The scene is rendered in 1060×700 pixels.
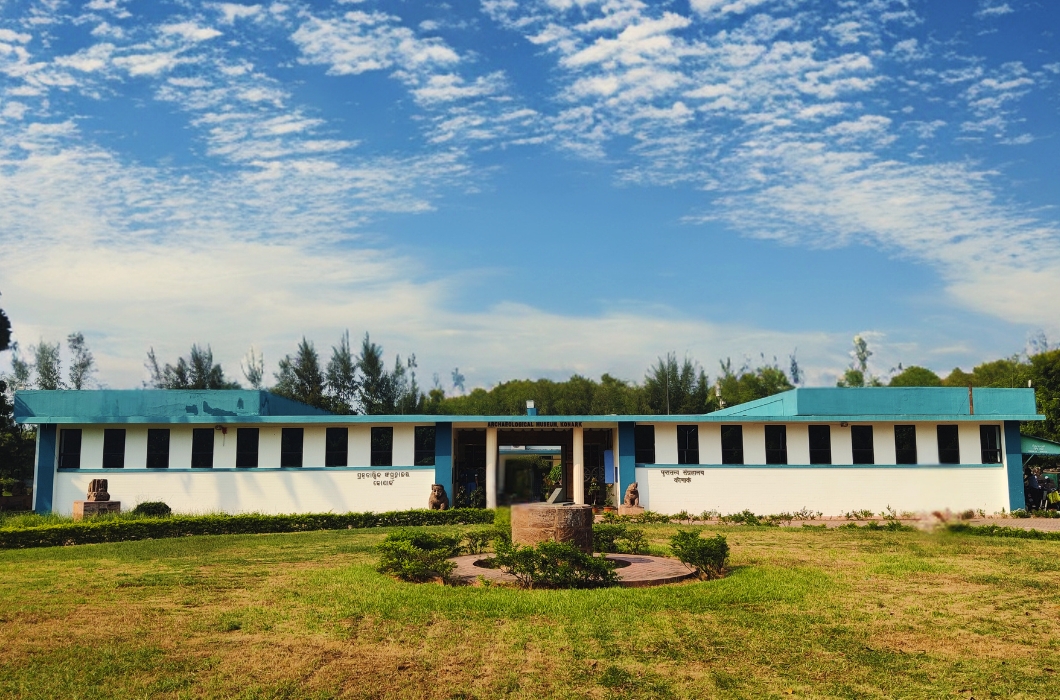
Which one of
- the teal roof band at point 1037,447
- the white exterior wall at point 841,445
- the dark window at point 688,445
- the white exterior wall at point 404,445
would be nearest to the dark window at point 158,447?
the white exterior wall at point 404,445

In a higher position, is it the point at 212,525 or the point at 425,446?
the point at 425,446

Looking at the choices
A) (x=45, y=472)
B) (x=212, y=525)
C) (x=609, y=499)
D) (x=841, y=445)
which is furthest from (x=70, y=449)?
(x=841, y=445)

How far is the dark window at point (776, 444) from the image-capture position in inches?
1125

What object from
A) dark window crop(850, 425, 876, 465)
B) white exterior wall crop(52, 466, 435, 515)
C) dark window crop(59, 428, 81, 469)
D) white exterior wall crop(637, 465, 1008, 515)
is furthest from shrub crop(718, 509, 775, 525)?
dark window crop(59, 428, 81, 469)

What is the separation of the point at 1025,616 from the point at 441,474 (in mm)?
19138

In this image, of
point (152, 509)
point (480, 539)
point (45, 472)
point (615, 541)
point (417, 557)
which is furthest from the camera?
point (45, 472)

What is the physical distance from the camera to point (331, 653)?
9008 millimetres

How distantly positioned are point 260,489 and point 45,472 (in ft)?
20.7

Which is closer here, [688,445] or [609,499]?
[688,445]

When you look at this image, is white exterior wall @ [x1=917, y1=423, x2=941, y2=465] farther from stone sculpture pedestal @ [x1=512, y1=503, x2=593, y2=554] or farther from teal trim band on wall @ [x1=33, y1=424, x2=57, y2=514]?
teal trim band on wall @ [x1=33, y1=424, x2=57, y2=514]

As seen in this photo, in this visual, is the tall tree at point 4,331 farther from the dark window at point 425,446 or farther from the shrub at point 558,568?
the shrub at point 558,568

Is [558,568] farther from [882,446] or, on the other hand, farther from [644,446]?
[882,446]

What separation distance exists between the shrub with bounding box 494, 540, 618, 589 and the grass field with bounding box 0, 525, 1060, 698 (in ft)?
1.66

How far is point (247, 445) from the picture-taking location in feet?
91.4
